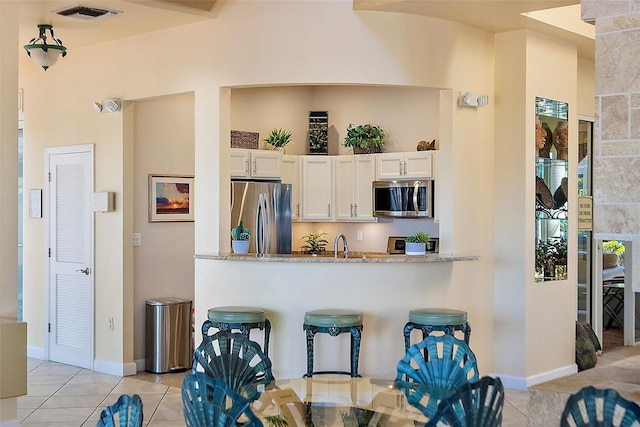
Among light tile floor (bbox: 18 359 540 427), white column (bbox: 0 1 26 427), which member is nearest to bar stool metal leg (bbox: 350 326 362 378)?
light tile floor (bbox: 18 359 540 427)

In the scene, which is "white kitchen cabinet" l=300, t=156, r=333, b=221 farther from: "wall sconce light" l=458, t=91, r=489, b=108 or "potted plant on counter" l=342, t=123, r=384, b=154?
"wall sconce light" l=458, t=91, r=489, b=108

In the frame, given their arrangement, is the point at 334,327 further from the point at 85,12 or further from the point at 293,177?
the point at 85,12

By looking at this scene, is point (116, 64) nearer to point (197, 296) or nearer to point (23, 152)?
→ point (23, 152)

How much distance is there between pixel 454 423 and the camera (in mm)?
2600

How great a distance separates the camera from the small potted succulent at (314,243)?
809 centimetres

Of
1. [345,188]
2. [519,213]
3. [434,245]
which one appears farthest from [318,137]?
[519,213]

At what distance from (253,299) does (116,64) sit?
257cm

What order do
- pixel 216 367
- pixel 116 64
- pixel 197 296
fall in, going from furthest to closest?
pixel 116 64
pixel 197 296
pixel 216 367

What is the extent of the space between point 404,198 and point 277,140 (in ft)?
4.64

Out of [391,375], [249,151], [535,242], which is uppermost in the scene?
[249,151]

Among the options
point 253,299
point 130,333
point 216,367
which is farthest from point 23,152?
point 216,367

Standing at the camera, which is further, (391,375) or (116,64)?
(116,64)

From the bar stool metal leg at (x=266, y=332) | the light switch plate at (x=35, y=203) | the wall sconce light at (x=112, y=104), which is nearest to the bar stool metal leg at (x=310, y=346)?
the bar stool metal leg at (x=266, y=332)

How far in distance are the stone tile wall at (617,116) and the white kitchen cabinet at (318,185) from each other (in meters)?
5.15
